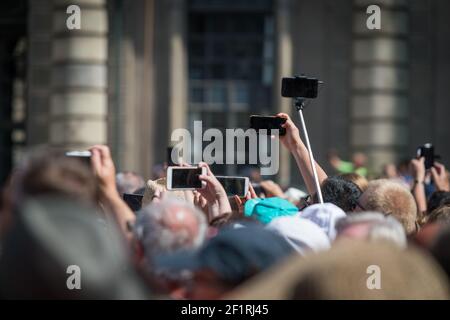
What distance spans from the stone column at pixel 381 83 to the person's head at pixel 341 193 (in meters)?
9.48

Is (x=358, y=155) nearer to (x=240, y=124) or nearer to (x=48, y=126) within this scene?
(x=240, y=124)

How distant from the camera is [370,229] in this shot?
12.7 feet

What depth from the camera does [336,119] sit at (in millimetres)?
15945

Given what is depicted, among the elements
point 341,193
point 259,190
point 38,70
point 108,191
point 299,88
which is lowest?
point 259,190

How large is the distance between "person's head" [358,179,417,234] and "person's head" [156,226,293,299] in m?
1.97

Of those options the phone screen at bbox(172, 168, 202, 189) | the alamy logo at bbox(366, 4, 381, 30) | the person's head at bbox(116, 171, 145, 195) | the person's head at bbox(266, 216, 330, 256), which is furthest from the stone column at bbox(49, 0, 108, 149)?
the person's head at bbox(266, 216, 330, 256)

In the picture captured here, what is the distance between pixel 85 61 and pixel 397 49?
477 cm

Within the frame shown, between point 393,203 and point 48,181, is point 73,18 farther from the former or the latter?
point 48,181

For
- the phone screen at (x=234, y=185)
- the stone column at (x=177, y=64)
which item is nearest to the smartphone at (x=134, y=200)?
the phone screen at (x=234, y=185)

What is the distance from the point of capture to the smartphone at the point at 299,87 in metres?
6.44

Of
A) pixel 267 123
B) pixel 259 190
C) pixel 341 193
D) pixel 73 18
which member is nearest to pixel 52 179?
pixel 341 193

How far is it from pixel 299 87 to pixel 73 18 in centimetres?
875
